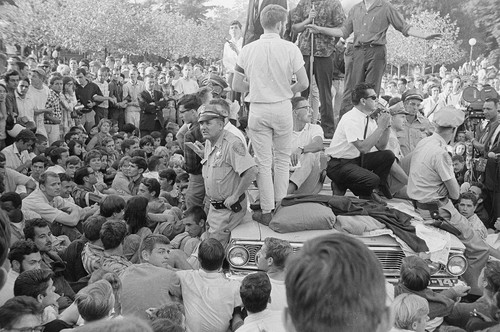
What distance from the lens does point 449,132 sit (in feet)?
23.6

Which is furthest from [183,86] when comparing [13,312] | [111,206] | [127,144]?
[13,312]

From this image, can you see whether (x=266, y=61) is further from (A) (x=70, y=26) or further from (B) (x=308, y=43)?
(A) (x=70, y=26)

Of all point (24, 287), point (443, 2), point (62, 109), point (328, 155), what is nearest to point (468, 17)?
point (443, 2)

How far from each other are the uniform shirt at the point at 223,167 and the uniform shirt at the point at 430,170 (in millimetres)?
1820

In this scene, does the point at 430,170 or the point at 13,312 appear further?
the point at 430,170

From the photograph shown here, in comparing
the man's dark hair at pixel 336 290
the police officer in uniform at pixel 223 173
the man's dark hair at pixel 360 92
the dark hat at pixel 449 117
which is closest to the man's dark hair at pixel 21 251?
the police officer in uniform at pixel 223 173

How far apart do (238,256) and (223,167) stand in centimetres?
95

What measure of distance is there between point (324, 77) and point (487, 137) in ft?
9.67

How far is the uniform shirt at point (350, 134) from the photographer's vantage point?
7361 mm

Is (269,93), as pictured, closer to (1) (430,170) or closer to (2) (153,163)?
(1) (430,170)

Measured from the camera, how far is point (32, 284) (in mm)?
5082

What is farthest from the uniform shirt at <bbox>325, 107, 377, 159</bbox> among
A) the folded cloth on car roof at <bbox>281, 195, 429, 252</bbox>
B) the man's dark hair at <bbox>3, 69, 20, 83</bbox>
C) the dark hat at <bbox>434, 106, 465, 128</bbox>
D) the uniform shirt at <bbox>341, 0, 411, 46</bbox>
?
the man's dark hair at <bbox>3, 69, 20, 83</bbox>

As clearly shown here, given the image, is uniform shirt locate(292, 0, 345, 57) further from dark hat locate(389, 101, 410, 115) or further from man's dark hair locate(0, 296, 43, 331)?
man's dark hair locate(0, 296, 43, 331)

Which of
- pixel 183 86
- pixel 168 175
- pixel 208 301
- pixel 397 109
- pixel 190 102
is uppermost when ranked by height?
pixel 190 102
